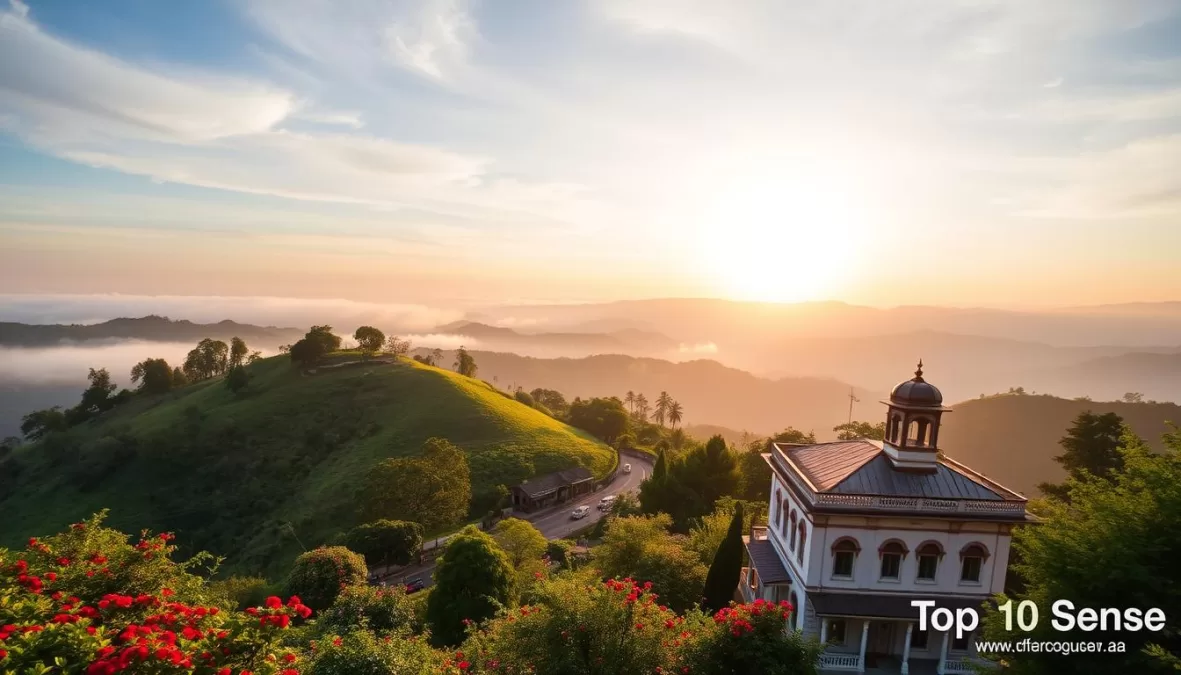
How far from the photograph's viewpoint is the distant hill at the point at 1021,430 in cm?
14188

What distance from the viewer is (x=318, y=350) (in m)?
122

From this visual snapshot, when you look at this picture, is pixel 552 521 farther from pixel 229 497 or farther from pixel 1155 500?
pixel 1155 500

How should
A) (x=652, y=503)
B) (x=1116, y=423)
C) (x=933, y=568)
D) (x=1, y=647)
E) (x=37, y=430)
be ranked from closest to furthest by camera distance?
(x=1, y=647), (x=933, y=568), (x=1116, y=423), (x=652, y=503), (x=37, y=430)

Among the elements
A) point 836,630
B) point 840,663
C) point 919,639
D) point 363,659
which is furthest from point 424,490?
point 363,659

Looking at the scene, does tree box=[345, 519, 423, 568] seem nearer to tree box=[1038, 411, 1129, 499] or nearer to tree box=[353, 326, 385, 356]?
tree box=[1038, 411, 1129, 499]

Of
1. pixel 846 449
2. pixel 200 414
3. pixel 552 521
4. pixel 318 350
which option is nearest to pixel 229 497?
pixel 200 414

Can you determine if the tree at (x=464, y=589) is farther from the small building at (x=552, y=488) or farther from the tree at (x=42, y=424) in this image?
the tree at (x=42, y=424)

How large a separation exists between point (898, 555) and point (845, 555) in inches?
99.9

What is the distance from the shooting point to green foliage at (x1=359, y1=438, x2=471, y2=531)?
55.6m

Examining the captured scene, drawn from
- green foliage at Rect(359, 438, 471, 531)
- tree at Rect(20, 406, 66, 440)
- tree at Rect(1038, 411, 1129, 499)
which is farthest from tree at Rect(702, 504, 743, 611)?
tree at Rect(20, 406, 66, 440)

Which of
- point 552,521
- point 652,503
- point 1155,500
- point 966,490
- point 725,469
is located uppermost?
point 1155,500

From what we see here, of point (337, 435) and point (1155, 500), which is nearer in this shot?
point (1155, 500)

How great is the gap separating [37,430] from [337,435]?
311 ft

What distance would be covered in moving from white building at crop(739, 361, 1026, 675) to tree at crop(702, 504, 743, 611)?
3393 mm
